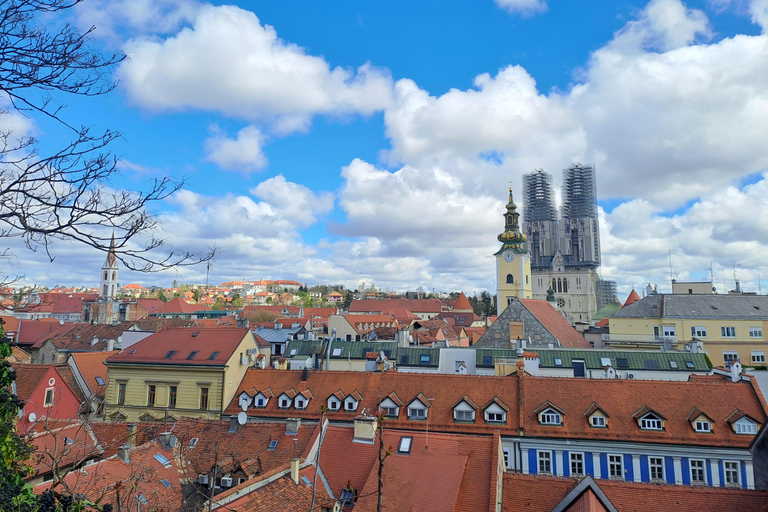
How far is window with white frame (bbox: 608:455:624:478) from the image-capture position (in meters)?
20.6

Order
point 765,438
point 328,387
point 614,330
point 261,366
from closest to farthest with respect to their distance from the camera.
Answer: point 765,438 < point 328,387 < point 261,366 < point 614,330

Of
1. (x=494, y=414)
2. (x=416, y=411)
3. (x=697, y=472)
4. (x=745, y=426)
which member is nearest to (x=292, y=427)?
(x=416, y=411)

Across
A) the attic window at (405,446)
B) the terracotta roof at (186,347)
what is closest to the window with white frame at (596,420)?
the attic window at (405,446)

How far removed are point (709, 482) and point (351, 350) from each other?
21.4 meters

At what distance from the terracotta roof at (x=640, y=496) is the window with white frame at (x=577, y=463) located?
23.5ft

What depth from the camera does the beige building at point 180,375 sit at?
26.9m

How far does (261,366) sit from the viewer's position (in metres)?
30.4

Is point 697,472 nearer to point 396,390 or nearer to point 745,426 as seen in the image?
point 745,426

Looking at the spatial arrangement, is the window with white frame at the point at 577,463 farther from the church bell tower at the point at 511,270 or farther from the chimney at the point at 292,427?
the church bell tower at the point at 511,270

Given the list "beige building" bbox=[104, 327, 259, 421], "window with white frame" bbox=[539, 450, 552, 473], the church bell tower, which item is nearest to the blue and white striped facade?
"window with white frame" bbox=[539, 450, 552, 473]

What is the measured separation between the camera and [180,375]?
27656 mm

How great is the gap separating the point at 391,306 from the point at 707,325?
8026cm

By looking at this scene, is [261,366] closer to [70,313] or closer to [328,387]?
[328,387]

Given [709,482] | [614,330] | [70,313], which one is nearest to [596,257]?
[614,330]
